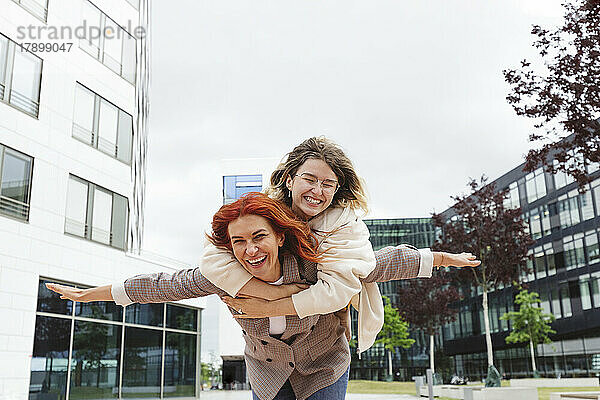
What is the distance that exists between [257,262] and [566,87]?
30.6ft

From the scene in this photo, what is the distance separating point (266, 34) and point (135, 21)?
129ft

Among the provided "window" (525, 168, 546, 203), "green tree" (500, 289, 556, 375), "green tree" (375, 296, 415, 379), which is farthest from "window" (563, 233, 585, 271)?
"green tree" (375, 296, 415, 379)

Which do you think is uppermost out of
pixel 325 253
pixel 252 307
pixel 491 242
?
pixel 491 242

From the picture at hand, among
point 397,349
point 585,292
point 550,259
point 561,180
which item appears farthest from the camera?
point 397,349

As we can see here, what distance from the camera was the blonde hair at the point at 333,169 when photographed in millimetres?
3299

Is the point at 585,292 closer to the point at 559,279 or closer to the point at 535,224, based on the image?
the point at 559,279

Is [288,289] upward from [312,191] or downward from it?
downward

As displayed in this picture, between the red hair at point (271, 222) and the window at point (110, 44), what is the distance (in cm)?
1591

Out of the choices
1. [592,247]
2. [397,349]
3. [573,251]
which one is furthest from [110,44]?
[397,349]

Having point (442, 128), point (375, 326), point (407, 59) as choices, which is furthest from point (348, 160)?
point (442, 128)

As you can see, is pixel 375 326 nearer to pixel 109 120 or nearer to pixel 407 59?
pixel 109 120

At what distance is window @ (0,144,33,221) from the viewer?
13844 millimetres

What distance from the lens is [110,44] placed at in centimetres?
1870

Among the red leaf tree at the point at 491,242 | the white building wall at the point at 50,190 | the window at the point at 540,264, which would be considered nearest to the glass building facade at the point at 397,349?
the window at the point at 540,264
